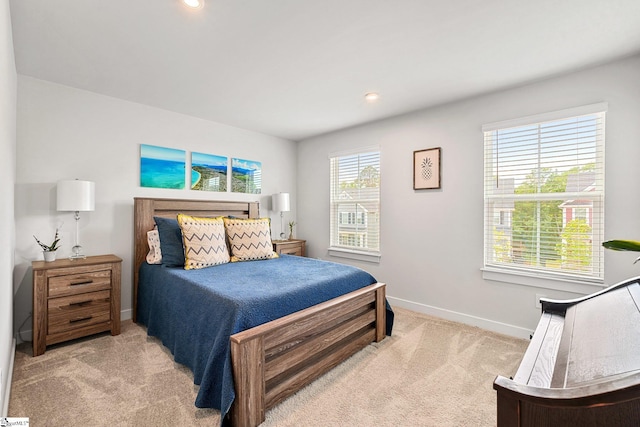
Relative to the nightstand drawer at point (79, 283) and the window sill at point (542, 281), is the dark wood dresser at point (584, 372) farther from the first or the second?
the nightstand drawer at point (79, 283)

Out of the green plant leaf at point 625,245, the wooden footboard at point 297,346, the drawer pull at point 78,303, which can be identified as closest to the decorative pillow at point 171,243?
the drawer pull at point 78,303

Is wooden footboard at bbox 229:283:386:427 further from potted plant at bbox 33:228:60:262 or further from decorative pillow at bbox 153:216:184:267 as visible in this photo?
potted plant at bbox 33:228:60:262

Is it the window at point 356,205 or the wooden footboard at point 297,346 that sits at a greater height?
the window at point 356,205

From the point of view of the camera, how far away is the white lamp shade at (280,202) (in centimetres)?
443

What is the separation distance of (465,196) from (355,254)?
1672 millimetres

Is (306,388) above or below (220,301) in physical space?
below

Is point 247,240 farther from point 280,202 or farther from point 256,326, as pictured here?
point 256,326

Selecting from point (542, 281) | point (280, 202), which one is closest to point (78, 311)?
point (280, 202)

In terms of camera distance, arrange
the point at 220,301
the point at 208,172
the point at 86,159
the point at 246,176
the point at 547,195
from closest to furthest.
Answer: the point at 220,301 → the point at 547,195 → the point at 86,159 → the point at 208,172 → the point at 246,176

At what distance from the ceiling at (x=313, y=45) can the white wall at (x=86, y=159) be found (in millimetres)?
239

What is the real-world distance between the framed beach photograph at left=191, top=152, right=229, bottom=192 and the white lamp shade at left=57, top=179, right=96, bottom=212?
3.84ft

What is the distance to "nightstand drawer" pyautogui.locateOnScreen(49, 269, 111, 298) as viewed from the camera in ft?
8.07

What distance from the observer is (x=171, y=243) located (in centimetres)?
284

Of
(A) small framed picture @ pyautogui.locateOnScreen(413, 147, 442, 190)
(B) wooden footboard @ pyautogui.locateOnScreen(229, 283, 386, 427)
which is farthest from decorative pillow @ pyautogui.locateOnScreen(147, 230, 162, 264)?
(A) small framed picture @ pyautogui.locateOnScreen(413, 147, 442, 190)
